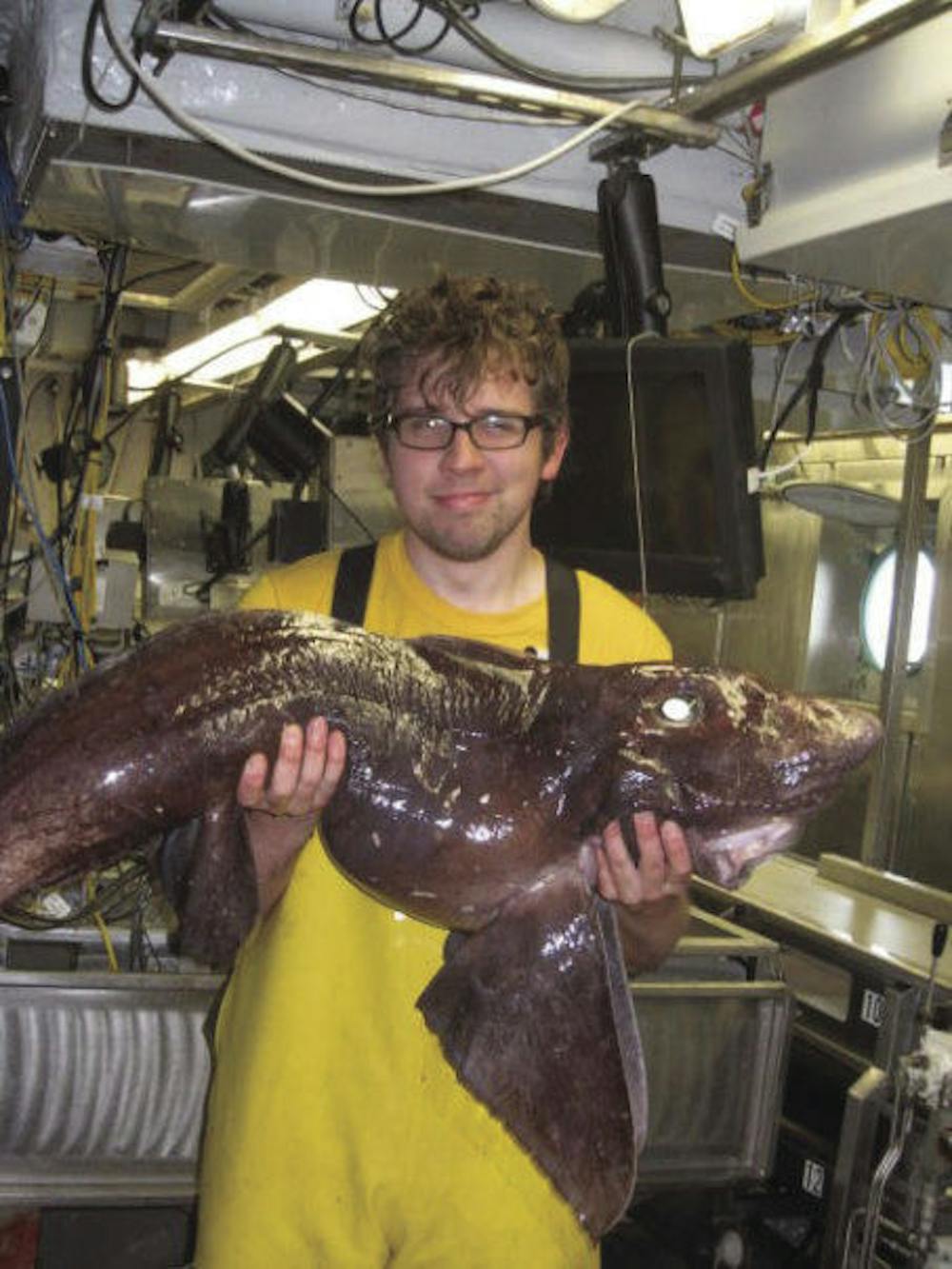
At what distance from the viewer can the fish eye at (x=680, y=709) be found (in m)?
1.86

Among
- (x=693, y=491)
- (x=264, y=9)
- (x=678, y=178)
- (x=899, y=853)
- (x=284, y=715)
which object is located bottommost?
(x=899, y=853)

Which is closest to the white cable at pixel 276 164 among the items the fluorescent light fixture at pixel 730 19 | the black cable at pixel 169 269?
the fluorescent light fixture at pixel 730 19

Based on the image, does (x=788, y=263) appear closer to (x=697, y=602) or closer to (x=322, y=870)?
(x=697, y=602)

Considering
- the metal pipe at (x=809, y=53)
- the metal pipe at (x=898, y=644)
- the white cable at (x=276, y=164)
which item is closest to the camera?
the metal pipe at (x=809, y=53)

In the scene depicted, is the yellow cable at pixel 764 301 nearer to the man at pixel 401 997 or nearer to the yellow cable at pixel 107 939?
the man at pixel 401 997

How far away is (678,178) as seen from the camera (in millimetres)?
3111

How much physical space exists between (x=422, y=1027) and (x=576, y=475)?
1831 millimetres

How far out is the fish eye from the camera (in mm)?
1856

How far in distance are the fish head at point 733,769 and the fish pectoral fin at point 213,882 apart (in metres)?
0.56

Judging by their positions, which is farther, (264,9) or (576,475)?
(576,475)

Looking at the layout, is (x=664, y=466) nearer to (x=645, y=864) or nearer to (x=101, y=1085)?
(x=645, y=864)

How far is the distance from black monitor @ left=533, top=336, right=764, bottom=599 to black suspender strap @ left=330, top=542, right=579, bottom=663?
3.06 ft

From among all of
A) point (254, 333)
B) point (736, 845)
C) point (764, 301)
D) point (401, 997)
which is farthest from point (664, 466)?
point (254, 333)

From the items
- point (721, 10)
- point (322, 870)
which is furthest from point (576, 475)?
point (322, 870)
